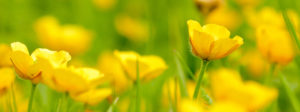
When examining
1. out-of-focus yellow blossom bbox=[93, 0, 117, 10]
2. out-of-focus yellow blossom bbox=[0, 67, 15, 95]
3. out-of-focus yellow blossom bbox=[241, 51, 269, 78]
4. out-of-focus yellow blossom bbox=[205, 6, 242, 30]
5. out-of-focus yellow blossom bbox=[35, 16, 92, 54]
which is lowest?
out-of-focus yellow blossom bbox=[93, 0, 117, 10]

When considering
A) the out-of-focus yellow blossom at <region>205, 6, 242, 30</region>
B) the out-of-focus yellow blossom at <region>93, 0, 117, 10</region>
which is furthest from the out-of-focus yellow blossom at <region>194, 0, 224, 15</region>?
the out-of-focus yellow blossom at <region>93, 0, 117, 10</region>

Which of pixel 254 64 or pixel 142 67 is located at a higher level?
pixel 142 67

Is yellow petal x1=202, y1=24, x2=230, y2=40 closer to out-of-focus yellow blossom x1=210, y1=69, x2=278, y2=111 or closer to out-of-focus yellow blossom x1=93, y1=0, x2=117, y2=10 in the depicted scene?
out-of-focus yellow blossom x1=210, y1=69, x2=278, y2=111

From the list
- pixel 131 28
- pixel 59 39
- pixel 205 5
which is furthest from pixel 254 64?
pixel 131 28

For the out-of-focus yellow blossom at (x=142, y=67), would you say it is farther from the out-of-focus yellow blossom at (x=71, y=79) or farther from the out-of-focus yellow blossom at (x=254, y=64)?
the out-of-focus yellow blossom at (x=254, y=64)

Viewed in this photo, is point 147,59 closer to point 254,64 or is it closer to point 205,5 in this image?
point 205,5

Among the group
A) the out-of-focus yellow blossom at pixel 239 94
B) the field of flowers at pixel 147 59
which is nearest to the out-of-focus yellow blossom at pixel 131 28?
the field of flowers at pixel 147 59
